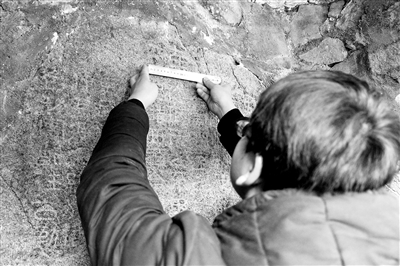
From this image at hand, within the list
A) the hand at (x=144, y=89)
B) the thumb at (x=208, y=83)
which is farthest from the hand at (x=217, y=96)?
the hand at (x=144, y=89)

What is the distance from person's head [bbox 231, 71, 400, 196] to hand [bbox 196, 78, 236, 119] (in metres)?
0.54

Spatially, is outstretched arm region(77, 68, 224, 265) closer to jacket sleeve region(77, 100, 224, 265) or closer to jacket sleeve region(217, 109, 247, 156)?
jacket sleeve region(77, 100, 224, 265)

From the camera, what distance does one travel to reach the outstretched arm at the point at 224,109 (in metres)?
1.27

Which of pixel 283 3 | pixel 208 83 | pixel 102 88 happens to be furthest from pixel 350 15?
pixel 102 88

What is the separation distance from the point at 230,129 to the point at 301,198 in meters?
0.57

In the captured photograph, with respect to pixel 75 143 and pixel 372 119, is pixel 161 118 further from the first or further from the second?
pixel 372 119

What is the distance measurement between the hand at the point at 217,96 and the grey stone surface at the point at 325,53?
1.71 feet

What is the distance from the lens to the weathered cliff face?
3.84ft

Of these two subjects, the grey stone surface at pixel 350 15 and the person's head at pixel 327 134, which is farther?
the grey stone surface at pixel 350 15

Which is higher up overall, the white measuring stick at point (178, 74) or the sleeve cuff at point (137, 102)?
the white measuring stick at point (178, 74)

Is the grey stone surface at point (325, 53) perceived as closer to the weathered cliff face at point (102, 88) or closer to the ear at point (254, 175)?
the weathered cliff face at point (102, 88)

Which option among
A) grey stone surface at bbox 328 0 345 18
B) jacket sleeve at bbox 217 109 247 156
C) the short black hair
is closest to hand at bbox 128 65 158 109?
jacket sleeve at bbox 217 109 247 156

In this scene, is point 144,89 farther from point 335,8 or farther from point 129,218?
point 335,8

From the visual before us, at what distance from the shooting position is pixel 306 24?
5.63ft
